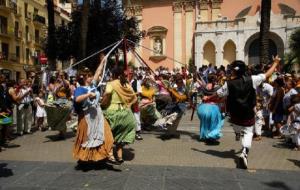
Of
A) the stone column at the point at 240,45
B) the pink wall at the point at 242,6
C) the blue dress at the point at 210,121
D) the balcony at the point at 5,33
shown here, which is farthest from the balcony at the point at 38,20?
the blue dress at the point at 210,121

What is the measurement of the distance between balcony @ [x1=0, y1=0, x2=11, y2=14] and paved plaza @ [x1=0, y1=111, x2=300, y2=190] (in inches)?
1600

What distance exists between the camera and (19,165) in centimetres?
877

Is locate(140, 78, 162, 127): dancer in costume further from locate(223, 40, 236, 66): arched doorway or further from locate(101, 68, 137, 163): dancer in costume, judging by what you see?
locate(223, 40, 236, 66): arched doorway

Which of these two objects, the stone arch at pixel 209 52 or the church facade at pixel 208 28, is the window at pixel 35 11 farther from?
the stone arch at pixel 209 52

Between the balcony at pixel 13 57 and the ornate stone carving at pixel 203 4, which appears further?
the balcony at pixel 13 57

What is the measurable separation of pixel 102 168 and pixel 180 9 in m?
40.2

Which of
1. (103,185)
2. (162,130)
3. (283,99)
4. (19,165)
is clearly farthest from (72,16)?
(103,185)

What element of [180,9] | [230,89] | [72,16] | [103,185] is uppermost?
[180,9]

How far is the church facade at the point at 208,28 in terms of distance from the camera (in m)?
38.4

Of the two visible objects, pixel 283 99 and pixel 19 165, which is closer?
pixel 19 165

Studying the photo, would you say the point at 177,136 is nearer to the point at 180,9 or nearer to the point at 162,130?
the point at 162,130

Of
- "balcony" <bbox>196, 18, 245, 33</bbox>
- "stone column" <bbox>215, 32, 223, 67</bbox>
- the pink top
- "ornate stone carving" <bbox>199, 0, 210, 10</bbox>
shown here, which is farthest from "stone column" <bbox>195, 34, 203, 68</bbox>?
the pink top

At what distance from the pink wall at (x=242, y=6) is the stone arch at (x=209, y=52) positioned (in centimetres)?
497

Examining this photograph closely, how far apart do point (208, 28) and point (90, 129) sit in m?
33.3
